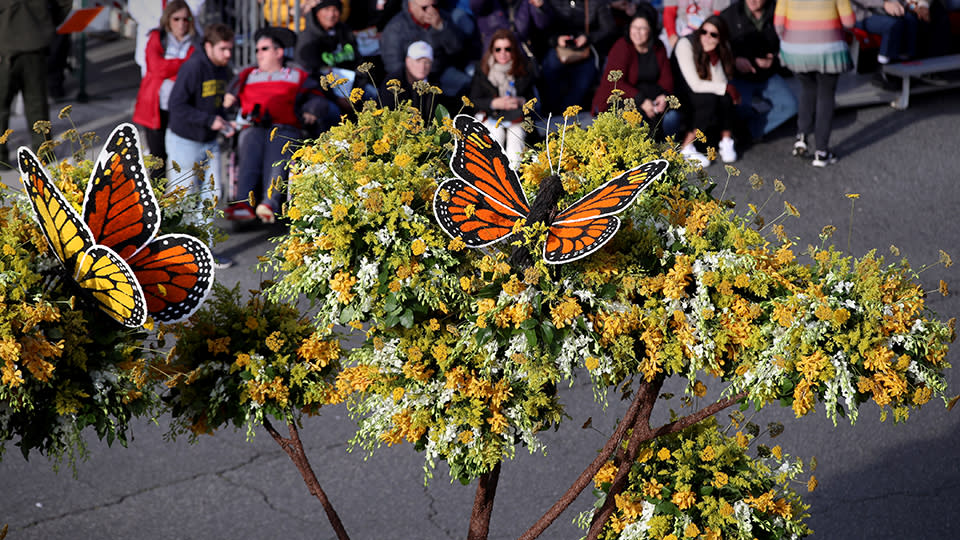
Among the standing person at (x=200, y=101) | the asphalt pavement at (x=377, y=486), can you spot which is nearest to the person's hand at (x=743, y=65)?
the asphalt pavement at (x=377, y=486)

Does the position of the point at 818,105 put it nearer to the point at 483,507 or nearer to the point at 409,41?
the point at 409,41

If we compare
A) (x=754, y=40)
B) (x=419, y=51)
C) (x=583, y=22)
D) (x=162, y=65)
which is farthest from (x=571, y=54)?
(x=162, y=65)

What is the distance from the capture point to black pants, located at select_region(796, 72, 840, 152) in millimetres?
9586

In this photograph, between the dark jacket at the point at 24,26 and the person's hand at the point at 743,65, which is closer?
the dark jacket at the point at 24,26

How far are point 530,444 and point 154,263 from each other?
116 centimetres

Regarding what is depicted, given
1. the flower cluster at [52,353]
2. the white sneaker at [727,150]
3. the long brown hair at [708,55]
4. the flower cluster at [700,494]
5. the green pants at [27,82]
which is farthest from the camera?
the white sneaker at [727,150]

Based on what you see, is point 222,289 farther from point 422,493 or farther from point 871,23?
point 871,23

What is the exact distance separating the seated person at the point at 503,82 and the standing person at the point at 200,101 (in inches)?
75.8

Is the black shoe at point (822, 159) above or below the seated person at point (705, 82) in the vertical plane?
below

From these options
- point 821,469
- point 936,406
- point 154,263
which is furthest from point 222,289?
point 936,406

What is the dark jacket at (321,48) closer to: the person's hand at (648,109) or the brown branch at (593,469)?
the person's hand at (648,109)

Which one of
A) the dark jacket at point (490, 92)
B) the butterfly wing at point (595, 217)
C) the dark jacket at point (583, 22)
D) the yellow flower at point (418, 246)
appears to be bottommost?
the dark jacket at point (490, 92)

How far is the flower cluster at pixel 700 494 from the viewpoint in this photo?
3600mm

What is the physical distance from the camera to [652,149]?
338 cm
